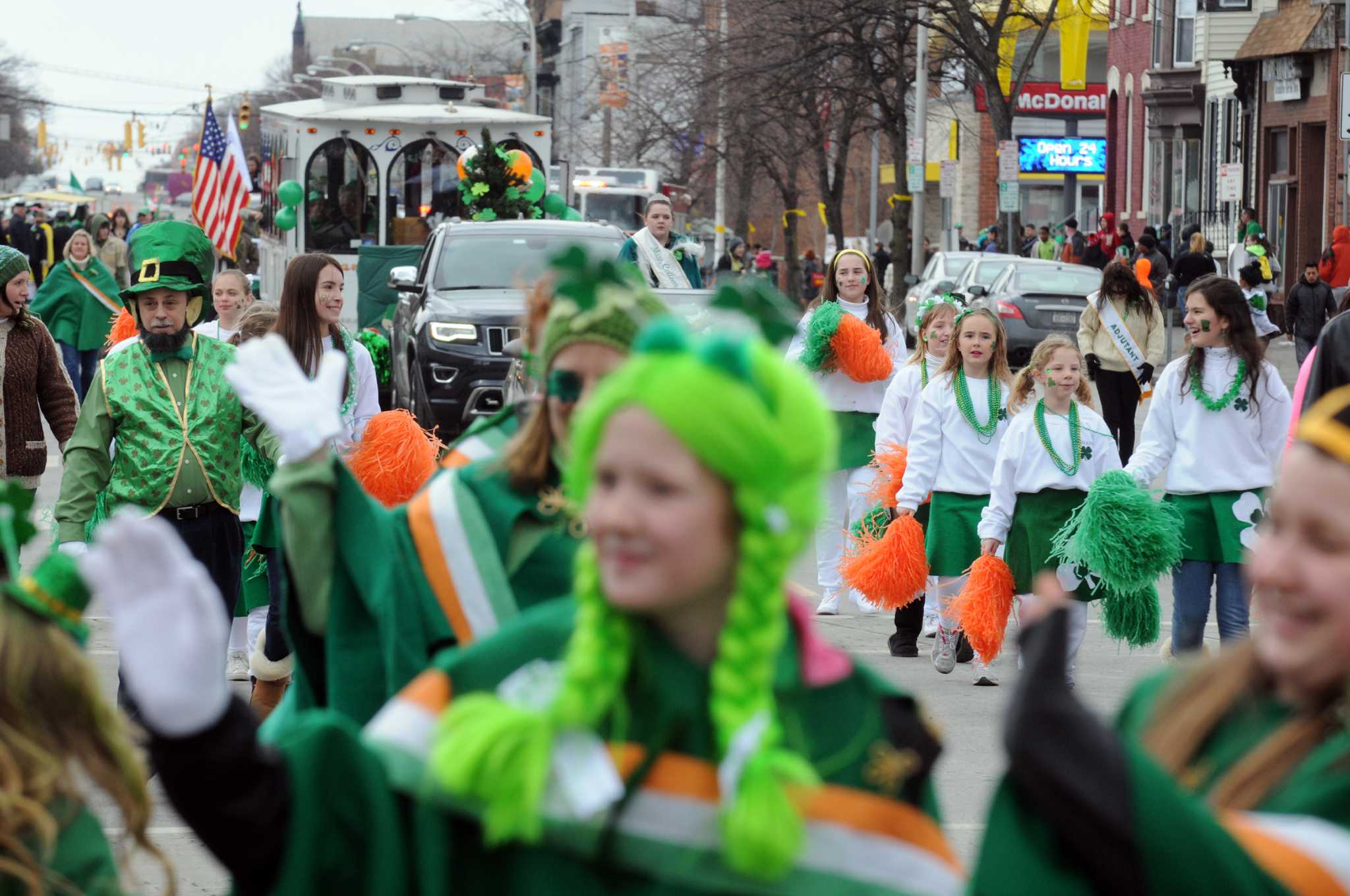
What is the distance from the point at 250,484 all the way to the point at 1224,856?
6114 millimetres

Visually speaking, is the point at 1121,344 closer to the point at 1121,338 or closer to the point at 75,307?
the point at 1121,338

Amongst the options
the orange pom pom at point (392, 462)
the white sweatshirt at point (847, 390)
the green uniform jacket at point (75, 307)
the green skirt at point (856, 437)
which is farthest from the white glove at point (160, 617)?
the green uniform jacket at point (75, 307)

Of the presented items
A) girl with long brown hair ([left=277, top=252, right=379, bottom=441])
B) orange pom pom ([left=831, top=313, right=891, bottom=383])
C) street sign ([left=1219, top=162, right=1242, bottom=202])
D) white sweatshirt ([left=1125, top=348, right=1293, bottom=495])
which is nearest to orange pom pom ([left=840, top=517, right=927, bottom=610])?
white sweatshirt ([left=1125, top=348, right=1293, bottom=495])

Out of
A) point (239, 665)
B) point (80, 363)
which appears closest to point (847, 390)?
point (239, 665)

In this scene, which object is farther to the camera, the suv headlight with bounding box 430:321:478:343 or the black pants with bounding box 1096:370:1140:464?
the suv headlight with bounding box 430:321:478:343

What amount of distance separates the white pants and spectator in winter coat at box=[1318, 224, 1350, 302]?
1512 cm

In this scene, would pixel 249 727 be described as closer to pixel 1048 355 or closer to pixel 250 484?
pixel 250 484

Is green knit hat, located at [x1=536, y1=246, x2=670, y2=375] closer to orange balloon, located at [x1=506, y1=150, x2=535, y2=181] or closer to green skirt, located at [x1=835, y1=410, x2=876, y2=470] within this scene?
green skirt, located at [x1=835, y1=410, x2=876, y2=470]

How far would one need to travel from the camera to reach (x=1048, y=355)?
333 inches

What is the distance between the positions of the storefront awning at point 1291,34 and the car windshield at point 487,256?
19.6 metres

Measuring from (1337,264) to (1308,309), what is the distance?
3452 millimetres

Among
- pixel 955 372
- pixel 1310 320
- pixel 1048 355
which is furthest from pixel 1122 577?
pixel 1310 320

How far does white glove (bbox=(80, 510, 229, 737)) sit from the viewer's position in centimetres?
214

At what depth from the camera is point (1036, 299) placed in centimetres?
2445
